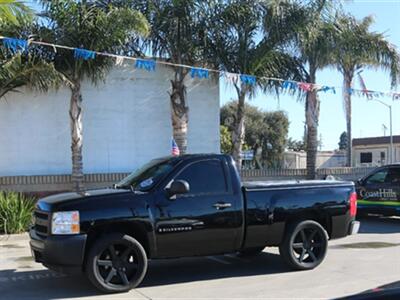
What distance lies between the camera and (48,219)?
22.7ft

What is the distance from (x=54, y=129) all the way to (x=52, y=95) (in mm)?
946

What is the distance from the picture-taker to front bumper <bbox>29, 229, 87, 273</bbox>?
670 cm

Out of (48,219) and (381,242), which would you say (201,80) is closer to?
(381,242)

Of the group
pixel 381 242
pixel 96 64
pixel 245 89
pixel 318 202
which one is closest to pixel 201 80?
pixel 245 89

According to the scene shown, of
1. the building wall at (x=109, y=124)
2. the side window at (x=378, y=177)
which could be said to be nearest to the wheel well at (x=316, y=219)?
the side window at (x=378, y=177)

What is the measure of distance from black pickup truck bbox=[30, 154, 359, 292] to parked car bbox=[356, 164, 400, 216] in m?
5.13

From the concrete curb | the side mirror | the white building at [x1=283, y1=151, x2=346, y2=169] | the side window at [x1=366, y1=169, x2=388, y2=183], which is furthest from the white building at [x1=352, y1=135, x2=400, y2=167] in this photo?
the side mirror

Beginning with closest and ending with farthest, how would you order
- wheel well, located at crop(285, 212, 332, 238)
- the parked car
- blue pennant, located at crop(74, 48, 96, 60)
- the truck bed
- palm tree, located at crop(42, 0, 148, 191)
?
the truck bed, wheel well, located at crop(285, 212, 332, 238), blue pennant, located at crop(74, 48, 96, 60), palm tree, located at crop(42, 0, 148, 191), the parked car

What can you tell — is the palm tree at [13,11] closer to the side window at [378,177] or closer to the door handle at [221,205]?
the door handle at [221,205]

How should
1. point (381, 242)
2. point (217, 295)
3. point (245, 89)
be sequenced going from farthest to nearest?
point (245, 89) < point (381, 242) < point (217, 295)

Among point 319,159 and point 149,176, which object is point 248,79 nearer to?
point 149,176

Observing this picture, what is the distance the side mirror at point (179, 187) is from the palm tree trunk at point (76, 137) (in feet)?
24.0

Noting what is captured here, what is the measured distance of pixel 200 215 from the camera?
24.6 ft

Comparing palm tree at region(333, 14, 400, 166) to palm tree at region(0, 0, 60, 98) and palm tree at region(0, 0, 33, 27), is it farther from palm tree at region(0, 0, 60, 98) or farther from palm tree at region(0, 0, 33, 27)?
palm tree at region(0, 0, 33, 27)
